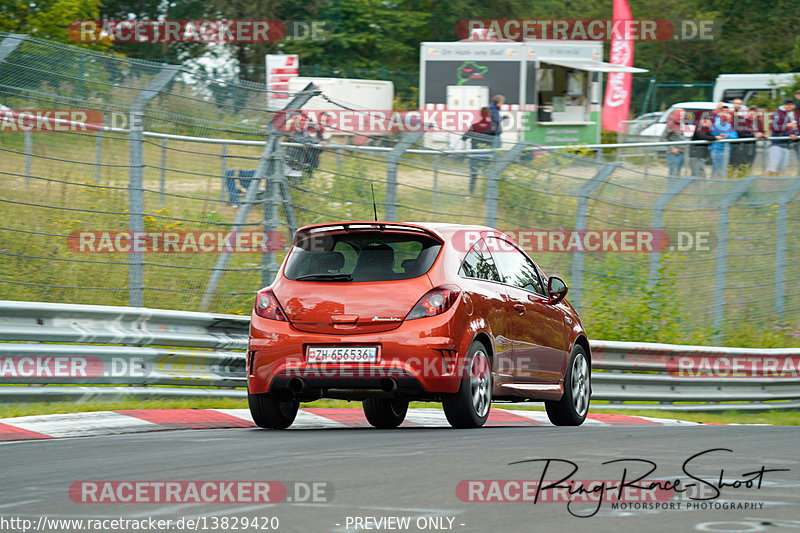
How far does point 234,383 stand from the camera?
36.5ft

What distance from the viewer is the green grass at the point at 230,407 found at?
9492mm

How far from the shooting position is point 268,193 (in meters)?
12.5

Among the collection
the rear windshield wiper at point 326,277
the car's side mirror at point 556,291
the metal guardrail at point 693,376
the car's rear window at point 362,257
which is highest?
the car's rear window at point 362,257

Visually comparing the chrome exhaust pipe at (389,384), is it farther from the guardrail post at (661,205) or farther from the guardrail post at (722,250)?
the guardrail post at (722,250)

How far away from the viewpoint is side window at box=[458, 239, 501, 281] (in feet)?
30.5

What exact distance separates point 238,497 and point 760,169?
14568 mm

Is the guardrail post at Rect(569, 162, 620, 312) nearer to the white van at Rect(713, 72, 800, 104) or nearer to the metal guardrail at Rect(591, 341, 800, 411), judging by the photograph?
the metal guardrail at Rect(591, 341, 800, 411)

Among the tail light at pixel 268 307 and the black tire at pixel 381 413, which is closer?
the tail light at pixel 268 307

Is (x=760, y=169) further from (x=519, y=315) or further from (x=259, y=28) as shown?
(x=259, y=28)

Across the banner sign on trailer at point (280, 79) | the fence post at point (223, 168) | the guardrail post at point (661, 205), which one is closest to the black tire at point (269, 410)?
the fence post at point (223, 168)

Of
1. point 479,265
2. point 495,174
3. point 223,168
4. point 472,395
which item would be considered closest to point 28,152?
point 223,168

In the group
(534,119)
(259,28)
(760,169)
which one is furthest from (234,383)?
(259,28)

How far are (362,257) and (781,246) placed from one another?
10650mm

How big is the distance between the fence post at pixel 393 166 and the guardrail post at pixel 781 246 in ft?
22.6
